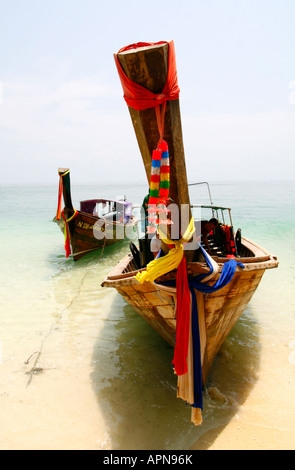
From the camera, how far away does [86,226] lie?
1075 centimetres

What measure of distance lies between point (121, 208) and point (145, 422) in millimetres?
11136

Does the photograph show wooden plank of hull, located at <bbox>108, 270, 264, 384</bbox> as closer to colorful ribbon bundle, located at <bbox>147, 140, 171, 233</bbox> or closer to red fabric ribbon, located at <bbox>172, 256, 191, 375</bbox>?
red fabric ribbon, located at <bbox>172, 256, 191, 375</bbox>

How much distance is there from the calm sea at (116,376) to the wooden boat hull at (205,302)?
2.11ft

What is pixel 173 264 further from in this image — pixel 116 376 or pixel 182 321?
pixel 116 376

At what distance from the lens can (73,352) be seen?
4.78 m

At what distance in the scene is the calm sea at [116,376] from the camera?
3.18m

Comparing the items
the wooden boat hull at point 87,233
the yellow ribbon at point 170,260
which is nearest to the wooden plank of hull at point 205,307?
the yellow ribbon at point 170,260

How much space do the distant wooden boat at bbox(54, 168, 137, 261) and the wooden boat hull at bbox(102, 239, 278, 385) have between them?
5865mm

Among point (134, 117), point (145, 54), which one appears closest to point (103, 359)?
point (134, 117)

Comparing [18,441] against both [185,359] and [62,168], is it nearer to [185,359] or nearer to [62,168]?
[185,359]

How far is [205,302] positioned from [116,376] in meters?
1.98

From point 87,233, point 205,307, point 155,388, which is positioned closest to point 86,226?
point 87,233

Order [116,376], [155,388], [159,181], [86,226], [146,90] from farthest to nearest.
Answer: [86,226], [116,376], [155,388], [159,181], [146,90]

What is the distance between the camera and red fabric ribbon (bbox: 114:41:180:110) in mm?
2082
